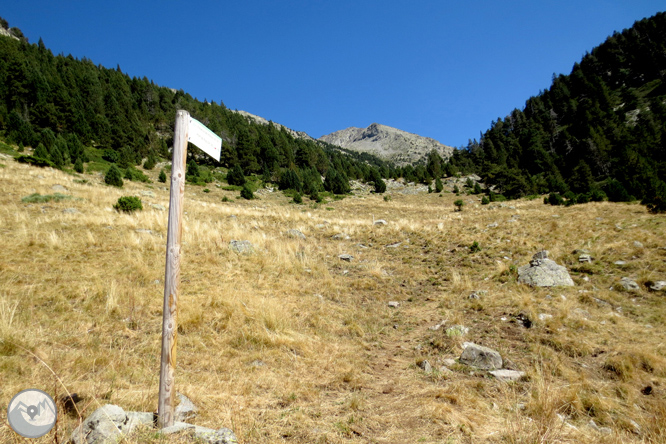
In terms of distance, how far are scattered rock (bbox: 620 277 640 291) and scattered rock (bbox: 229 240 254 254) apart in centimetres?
1062

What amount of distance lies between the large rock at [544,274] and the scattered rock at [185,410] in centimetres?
852

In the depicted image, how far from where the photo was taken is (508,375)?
14.1 ft

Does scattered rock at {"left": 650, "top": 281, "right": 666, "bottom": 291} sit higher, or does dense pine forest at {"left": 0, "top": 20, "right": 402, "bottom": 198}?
dense pine forest at {"left": 0, "top": 20, "right": 402, "bottom": 198}

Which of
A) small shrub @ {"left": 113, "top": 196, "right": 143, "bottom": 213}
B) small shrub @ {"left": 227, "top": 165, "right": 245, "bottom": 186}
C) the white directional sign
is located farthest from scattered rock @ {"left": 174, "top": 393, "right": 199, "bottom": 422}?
small shrub @ {"left": 227, "top": 165, "right": 245, "bottom": 186}

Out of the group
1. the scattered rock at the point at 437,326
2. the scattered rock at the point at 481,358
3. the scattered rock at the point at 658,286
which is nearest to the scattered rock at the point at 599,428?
the scattered rock at the point at 481,358

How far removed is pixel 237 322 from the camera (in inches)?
211

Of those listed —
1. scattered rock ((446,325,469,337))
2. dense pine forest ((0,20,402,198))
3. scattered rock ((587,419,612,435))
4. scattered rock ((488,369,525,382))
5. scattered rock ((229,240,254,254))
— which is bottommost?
scattered rock ((488,369,525,382))

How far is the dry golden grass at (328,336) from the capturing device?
3.21m

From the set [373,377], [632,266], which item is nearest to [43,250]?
[373,377]

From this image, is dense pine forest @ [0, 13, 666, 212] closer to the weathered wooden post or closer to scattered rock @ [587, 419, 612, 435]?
scattered rock @ [587, 419, 612, 435]

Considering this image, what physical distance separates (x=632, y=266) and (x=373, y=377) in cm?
853

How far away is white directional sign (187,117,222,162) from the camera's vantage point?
287 cm

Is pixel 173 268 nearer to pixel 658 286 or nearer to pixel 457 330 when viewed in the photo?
pixel 457 330

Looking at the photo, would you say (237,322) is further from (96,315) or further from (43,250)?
(43,250)
